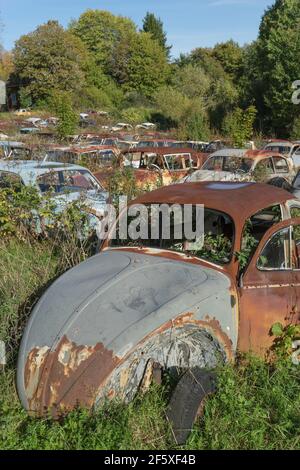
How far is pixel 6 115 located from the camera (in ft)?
150

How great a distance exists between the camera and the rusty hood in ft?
11.4

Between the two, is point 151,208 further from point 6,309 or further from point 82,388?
point 82,388

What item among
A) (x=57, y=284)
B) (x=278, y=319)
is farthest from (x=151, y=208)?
(x=278, y=319)

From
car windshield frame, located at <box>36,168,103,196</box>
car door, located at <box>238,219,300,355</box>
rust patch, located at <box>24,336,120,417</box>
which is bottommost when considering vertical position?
rust patch, located at <box>24,336,120,417</box>

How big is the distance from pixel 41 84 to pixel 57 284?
50228 mm

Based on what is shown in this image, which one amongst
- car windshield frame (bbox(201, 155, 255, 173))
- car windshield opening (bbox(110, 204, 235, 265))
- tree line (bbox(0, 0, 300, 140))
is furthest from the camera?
tree line (bbox(0, 0, 300, 140))

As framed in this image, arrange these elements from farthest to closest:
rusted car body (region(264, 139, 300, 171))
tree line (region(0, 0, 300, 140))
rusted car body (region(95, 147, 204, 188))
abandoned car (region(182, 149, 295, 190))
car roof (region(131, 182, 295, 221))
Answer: tree line (region(0, 0, 300, 140)), rusted car body (region(264, 139, 300, 171)), rusted car body (region(95, 147, 204, 188)), abandoned car (region(182, 149, 295, 190)), car roof (region(131, 182, 295, 221))

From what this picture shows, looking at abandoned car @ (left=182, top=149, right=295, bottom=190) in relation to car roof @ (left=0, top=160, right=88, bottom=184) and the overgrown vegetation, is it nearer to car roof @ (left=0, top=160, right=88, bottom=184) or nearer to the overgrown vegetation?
car roof @ (left=0, top=160, right=88, bottom=184)

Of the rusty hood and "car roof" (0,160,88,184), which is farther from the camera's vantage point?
"car roof" (0,160,88,184)

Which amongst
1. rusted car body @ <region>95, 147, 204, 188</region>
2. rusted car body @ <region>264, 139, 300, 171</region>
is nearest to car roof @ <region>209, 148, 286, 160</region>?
rusted car body @ <region>95, 147, 204, 188</region>

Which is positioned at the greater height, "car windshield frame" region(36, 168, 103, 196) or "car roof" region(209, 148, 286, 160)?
"car roof" region(209, 148, 286, 160)

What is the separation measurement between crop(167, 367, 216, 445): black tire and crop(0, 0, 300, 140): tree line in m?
14.1

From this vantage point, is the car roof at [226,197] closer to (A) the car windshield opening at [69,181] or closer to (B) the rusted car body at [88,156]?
(A) the car windshield opening at [69,181]

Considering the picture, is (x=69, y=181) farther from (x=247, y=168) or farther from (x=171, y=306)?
(x=171, y=306)
